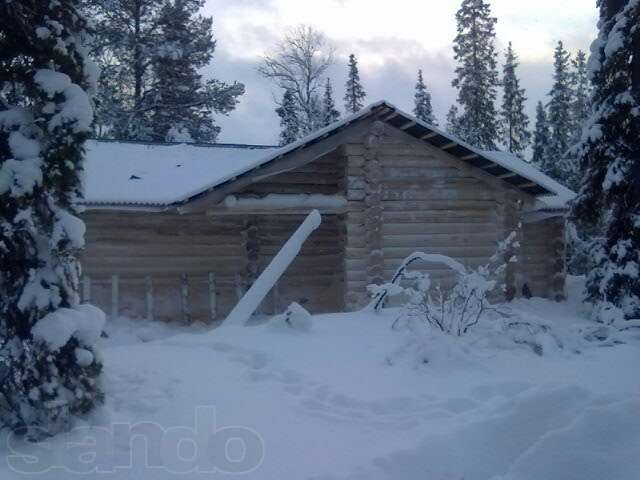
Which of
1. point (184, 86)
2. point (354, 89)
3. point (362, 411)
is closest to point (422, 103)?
point (354, 89)

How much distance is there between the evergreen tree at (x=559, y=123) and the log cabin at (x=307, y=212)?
22836 mm

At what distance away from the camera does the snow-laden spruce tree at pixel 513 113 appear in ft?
142

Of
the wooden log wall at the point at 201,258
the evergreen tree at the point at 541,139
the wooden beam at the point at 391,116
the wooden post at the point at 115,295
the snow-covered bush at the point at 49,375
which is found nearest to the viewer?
the snow-covered bush at the point at 49,375

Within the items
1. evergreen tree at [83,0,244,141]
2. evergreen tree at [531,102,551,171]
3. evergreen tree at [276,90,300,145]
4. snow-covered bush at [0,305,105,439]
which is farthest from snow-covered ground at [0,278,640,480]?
evergreen tree at [531,102,551,171]

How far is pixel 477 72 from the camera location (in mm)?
39031

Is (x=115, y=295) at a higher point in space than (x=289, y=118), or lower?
lower

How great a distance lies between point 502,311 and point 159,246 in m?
9.77

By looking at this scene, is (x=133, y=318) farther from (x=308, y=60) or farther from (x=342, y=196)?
(x=308, y=60)

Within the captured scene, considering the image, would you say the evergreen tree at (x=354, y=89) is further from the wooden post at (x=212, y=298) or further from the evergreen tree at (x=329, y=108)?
the wooden post at (x=212, y=298)

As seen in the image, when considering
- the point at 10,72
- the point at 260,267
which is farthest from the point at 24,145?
the point at 260,267

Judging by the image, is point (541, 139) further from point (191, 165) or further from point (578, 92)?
point (191, 165)

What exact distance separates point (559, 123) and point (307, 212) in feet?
99.0

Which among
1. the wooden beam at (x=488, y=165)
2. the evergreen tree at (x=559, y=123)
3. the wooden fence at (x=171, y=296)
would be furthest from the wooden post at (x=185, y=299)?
the evergreen tree at (x=559, y=123)

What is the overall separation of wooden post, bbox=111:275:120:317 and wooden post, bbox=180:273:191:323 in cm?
143
